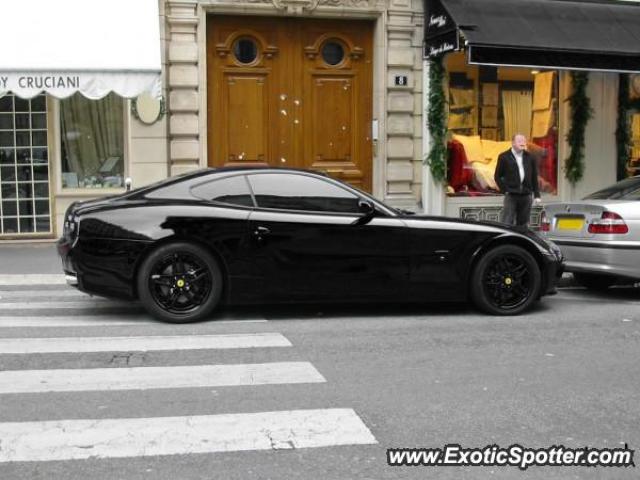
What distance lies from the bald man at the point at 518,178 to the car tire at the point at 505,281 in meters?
3.78

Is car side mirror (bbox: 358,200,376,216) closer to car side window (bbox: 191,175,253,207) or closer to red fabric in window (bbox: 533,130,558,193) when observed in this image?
car side window (bbox: 191,175,253,207)

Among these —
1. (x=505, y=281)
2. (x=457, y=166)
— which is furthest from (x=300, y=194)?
(x=457, y=166)

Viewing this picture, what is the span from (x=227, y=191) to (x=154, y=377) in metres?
2.55

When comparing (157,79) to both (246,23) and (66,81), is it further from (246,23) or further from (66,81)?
(246,23)

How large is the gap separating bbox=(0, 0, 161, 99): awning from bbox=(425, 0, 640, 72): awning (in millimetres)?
4562

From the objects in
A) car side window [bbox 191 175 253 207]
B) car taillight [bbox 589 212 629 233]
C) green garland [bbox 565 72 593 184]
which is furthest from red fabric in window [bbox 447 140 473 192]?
car side window [bbox 191 175 253 207]

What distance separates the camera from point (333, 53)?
14695mm

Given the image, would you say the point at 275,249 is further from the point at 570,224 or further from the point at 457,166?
the point at 457,166

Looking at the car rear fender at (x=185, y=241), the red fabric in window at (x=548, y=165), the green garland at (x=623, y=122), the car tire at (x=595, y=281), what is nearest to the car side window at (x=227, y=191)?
the car rear fender at (x=185, y=241)

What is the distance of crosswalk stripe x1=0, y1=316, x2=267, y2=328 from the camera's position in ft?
26.1

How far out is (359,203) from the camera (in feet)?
26.8

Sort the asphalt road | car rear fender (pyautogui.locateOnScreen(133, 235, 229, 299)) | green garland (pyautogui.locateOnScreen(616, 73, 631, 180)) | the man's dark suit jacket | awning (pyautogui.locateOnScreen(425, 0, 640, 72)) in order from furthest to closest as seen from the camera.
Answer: green garland (pyautogui.locateOnScreen(616, 73, 631, 180)) < awning (pyautogui.locateOnScreen(425, 0, 640, 72)) < the man's dark suit jacket < car rear fender (pyautogui.locateOnScreen(133, 235, 229, 299)) < the asphalt road

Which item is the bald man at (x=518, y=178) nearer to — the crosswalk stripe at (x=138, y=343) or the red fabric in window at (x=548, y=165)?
the red fabric in window at (x=548, y=165)
